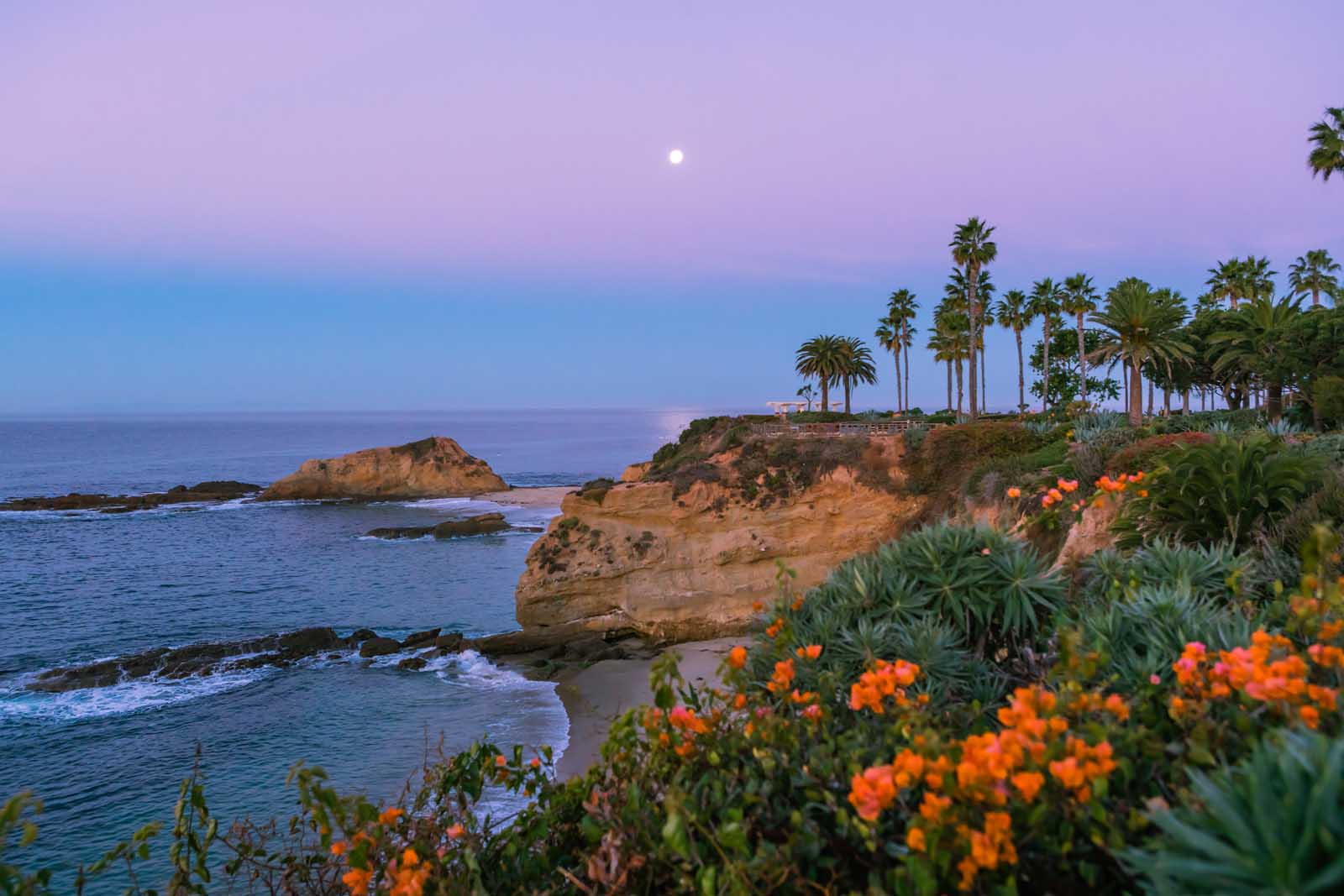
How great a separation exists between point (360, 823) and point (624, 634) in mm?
27991

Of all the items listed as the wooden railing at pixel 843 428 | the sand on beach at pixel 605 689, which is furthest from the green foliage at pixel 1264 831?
the wooden railing at pixel 843 428

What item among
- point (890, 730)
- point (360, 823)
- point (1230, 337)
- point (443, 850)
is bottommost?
point (443, 850)

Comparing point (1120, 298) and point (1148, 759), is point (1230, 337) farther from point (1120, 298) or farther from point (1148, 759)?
point (1148, 759)

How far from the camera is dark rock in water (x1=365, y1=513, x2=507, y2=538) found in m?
55.9

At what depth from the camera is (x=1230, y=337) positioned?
3588 cm

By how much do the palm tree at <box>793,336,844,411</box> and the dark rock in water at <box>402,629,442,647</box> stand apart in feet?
136

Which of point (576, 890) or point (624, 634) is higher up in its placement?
point (576, 890)

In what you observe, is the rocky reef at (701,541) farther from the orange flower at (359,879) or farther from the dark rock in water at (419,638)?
the orange flower at (359,879)

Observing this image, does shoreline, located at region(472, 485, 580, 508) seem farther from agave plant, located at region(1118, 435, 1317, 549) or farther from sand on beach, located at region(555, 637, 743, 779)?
agave plant, located at region(1118, 435, 1317, 549)

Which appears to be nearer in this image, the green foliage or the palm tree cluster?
the green foliage

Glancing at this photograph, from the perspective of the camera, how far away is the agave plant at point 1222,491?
380 inches

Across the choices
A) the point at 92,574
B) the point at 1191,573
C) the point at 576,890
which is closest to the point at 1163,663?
the point at 1191,573

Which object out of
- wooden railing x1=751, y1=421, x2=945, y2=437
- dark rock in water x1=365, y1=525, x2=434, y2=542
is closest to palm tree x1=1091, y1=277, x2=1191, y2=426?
wooden railing x1=751, y1=421, x2=945, y2=437

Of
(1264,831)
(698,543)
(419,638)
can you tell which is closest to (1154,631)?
(1264,831)
